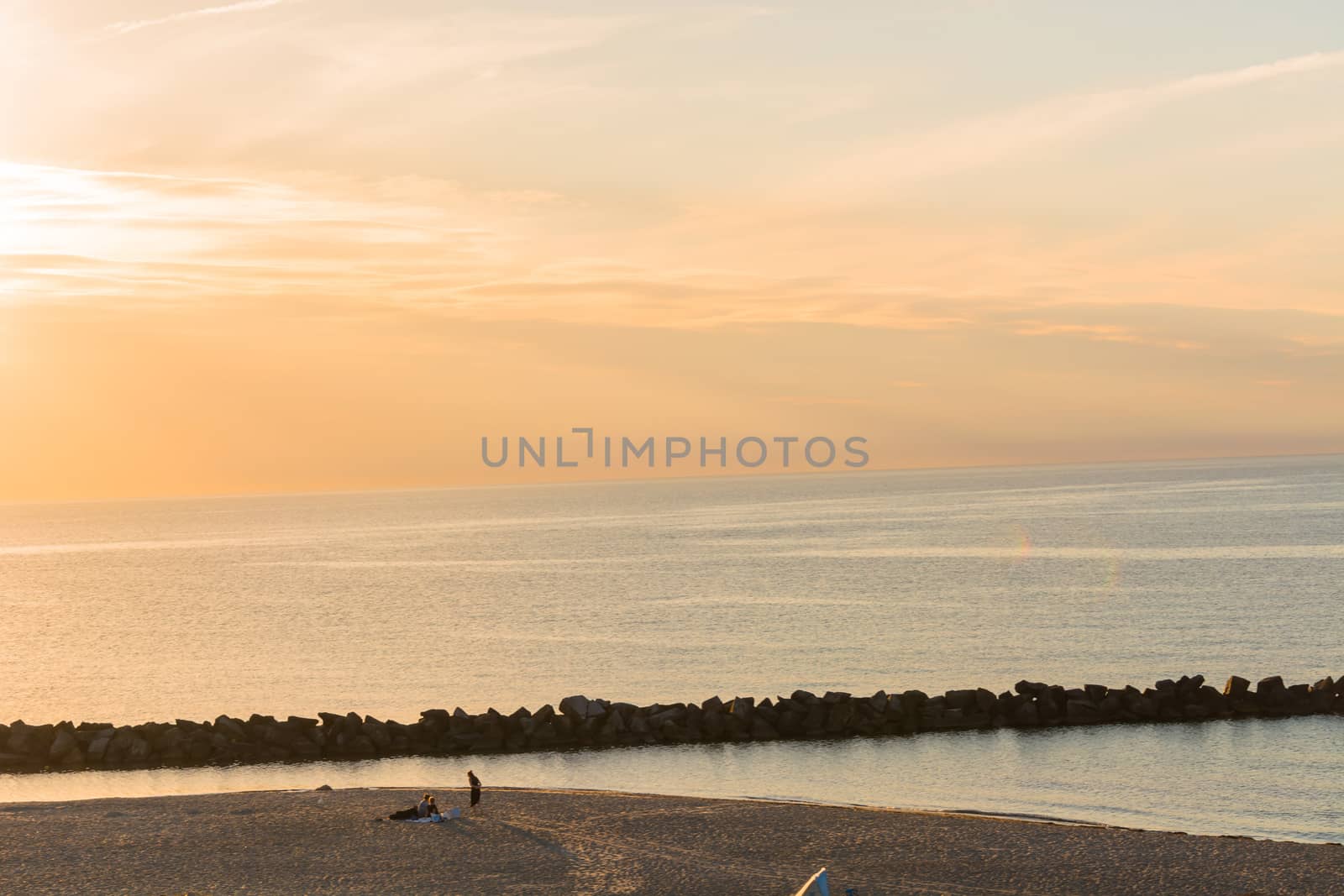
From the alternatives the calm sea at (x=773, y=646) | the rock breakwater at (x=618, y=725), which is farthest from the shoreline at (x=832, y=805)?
the rock breakwater at (x=618, y=725)

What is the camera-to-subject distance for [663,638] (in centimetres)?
6456

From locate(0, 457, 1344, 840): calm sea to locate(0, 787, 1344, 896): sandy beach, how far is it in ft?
17.8

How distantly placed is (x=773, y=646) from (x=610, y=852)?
37.4m

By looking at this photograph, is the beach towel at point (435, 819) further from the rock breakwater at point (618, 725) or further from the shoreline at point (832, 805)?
the rock breakwater at point (618, 725)

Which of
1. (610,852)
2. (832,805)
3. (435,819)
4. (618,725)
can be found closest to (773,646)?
(618,725)

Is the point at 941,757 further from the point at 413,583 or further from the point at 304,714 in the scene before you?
the point at 413,583

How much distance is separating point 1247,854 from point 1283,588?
61778 millimetres

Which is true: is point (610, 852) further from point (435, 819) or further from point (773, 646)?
point (773, 646)

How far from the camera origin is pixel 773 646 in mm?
59969

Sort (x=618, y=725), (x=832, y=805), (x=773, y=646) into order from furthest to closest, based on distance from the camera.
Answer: (x=773, y=646) < (x=618, y=725) < (x=832, y=805)

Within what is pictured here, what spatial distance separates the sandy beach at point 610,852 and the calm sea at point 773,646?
5.42 metres

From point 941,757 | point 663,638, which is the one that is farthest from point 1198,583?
point 941,757

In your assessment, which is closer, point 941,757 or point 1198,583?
point 941,757

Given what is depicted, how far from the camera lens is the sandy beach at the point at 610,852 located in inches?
824
